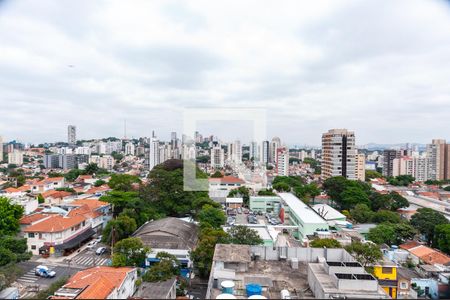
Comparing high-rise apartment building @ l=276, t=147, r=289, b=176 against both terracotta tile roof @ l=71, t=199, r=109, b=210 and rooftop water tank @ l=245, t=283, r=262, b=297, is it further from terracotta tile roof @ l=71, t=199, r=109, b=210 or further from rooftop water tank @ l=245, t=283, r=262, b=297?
rooftop water tank @ l=245, t=283, r=262, b=297

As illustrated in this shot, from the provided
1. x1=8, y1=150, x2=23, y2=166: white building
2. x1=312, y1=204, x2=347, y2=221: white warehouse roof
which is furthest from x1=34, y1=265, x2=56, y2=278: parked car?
x1=8, y1=150, x2=23, y2=166: white building

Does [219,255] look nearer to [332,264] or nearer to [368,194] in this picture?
[332,264]

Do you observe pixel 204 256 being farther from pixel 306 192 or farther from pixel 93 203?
pixel 306 192

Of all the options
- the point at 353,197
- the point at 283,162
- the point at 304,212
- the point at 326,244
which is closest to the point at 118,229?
the point at 326,244

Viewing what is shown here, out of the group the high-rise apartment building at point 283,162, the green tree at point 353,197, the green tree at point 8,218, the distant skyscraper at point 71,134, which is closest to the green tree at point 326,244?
the green tree at point 353,197

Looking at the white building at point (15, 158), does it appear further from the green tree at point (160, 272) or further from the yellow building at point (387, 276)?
the yellow building at point (387, 276)

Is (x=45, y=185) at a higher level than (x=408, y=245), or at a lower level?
higher
